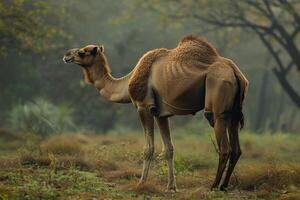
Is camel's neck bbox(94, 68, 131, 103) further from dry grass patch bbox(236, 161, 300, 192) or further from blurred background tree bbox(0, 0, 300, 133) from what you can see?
blurred background tree bbox(0, 0, 300, 133)

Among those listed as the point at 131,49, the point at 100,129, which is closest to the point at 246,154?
the point at 100,129

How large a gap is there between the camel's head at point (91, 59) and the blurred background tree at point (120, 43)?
6.88 m

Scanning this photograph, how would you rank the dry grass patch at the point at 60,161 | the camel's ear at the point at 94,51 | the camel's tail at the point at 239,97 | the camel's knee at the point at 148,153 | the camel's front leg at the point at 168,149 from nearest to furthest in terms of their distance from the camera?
the camel's tail at the point at 239,97, the camel's front leg at the point at 168,149, the camel's knee at the point at 148,153, the camel's ear at the point at 94,51, the dry grass patch at the point at 60,161

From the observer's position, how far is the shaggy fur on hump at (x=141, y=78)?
33.8 ft

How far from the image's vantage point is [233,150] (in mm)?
9805

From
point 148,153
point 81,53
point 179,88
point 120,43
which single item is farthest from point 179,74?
point 120,43

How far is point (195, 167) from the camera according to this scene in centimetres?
1410

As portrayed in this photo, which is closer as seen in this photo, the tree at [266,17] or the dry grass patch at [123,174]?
the dry grass patch at [123,174]

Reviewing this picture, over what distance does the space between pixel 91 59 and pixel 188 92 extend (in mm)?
2193

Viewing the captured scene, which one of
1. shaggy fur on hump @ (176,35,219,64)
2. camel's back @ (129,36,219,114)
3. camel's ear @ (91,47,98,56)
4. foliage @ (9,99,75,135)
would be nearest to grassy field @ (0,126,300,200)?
camel's back @ (129,36,219,114)

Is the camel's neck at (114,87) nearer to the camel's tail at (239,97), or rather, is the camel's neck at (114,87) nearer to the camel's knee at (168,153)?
the camel's knee at (168,153)

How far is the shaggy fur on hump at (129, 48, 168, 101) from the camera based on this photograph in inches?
406

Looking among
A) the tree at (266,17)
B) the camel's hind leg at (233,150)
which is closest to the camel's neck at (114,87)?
the camel's hind leg at (233,150)

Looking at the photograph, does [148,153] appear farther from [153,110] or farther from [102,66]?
[102,66]
